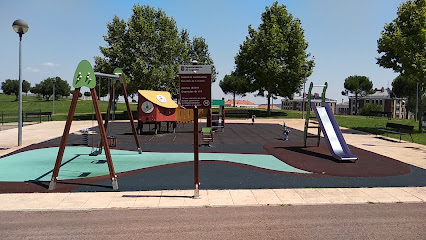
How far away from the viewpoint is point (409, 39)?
23.3 meters

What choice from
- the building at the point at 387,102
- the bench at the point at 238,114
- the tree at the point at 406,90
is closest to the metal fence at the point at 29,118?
the bench at the point at 238,114

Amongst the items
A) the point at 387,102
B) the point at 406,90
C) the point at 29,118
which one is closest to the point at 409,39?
the point at 29,118

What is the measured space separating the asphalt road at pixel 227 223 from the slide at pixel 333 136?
5337 millimetres

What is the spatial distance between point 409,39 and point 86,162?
2419cm

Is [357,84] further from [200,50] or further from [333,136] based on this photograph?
[333,136]

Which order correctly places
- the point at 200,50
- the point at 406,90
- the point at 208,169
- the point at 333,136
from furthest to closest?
the point at 406,90, the point at 200,50, the point at 333,136, the point at 208,169

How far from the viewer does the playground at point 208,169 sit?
358 inches

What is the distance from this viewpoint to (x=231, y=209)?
7.07 metres

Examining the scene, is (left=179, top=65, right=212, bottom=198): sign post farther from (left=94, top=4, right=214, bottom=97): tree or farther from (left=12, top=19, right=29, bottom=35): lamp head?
(left=94, top=4, right=214, bottom=97): tree

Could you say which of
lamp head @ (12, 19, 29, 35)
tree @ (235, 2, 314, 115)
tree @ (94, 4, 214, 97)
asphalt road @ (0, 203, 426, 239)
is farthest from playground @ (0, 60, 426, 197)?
tree @ (235, 2, 314, 115)

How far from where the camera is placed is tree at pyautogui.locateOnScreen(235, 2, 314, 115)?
44.4 m

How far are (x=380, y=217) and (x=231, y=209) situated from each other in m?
3.25

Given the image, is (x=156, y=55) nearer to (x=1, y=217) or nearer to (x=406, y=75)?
(x=406, y=75)

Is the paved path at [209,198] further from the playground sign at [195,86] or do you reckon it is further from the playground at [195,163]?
the playground sign at [195,86]
